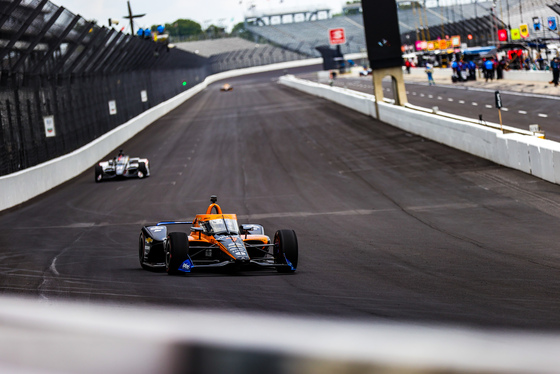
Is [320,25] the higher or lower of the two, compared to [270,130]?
higher

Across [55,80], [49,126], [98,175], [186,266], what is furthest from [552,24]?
[186,266]

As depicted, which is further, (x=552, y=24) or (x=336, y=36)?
(x=336, y=36)

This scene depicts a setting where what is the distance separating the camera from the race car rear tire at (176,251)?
10219 millimetres

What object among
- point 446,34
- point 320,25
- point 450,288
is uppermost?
point 320,25

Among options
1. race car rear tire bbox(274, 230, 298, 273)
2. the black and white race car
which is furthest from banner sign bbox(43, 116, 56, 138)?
race car rear tire bbox(274, 230, 298, 273)

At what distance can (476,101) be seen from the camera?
45125 mm

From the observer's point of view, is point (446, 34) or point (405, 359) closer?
point (405, 359)

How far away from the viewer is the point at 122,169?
90.1ft

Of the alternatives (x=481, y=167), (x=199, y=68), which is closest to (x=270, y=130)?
(x=481, y=167)

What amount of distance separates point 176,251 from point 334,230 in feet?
18.1

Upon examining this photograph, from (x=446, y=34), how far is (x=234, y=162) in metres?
63.3

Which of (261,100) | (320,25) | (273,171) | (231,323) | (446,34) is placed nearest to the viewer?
(231,323)

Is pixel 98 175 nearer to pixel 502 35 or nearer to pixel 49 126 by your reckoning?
pixel 49 126

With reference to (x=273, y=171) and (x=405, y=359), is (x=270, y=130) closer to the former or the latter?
(x=273, y=171)
